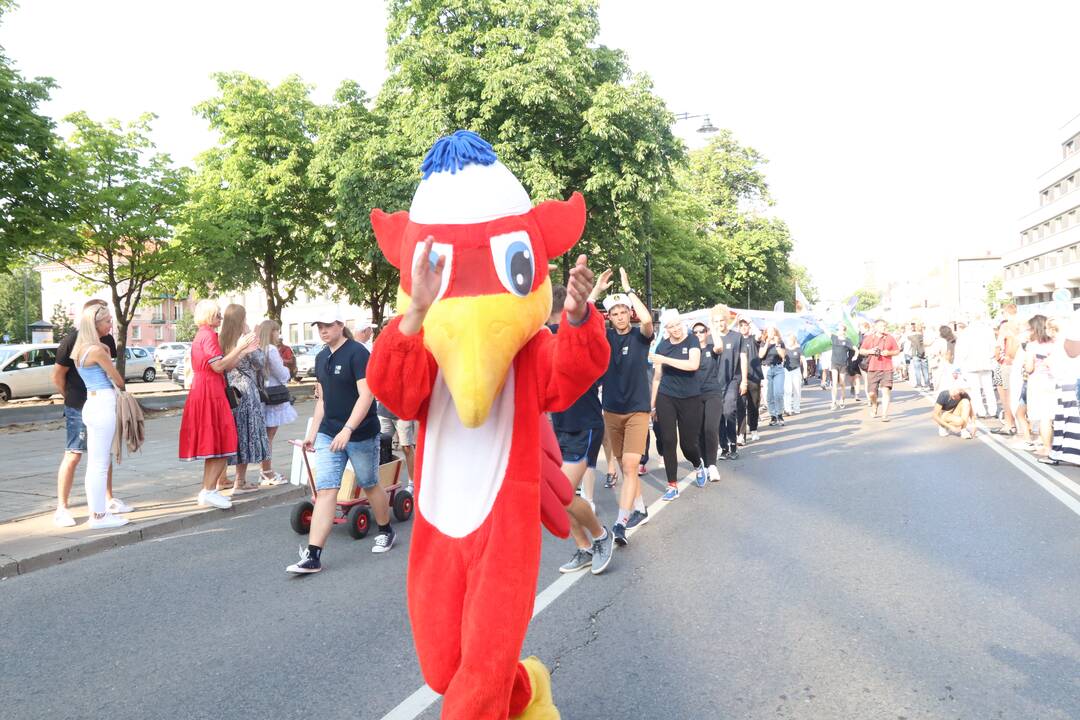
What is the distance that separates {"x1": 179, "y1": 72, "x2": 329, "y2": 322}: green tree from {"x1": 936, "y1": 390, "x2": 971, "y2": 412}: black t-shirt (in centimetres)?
1851

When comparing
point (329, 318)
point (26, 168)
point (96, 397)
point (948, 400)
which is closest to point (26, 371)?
point (26, 168)

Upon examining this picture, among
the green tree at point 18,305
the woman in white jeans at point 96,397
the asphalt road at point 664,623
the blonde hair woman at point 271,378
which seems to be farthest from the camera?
the green tree at point 18,305

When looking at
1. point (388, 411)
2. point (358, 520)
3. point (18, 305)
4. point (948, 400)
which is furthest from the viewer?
point (18, 305)

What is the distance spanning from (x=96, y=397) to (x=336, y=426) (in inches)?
97.4

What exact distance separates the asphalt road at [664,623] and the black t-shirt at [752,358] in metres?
4.93

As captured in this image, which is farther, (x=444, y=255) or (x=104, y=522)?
(x=104, y=522)

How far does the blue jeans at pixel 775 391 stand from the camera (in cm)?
1571

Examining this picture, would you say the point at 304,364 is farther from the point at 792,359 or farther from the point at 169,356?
the point at 792,359

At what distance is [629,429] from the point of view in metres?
6.52

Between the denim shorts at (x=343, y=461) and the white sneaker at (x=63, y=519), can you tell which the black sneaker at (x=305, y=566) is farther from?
the white sneaker at (x=63, y=519)

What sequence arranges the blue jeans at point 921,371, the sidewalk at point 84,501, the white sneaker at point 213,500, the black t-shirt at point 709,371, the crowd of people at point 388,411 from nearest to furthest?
the crowd of people at point 388,411, the sidewalk at point 84,501, the white sneaker at point 213,500, the black t-shirt at point 709,371, the blue jeans at point 921,371

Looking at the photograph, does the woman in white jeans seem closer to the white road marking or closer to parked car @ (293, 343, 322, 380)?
the white road marking

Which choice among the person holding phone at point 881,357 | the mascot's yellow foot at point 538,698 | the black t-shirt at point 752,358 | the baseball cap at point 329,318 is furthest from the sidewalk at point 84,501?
the person holding phone at point 881,357

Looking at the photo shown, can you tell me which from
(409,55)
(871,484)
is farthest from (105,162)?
(871,484)
